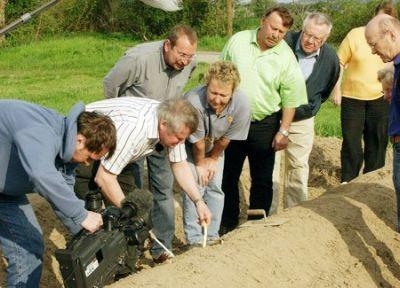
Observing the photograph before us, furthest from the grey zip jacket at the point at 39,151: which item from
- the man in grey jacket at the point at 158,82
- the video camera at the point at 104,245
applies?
the man in grey jacket at the point at 158,82

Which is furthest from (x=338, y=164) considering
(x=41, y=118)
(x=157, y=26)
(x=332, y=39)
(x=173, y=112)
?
(x=157, y=26)

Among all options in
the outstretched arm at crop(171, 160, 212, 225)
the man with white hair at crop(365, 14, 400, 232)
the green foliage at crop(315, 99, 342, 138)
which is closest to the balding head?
the man with white hair at crop(365, 14, 400, 232)

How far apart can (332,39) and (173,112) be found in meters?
22.2

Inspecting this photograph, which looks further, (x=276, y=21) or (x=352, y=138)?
(x=352, y=138)

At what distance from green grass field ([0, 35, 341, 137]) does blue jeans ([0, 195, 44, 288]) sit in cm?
706

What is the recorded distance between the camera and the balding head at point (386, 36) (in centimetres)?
479

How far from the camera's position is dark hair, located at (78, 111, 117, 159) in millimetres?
4031

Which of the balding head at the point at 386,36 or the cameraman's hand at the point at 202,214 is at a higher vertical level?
the balding head at the point at 386,36

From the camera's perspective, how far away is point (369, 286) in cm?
530

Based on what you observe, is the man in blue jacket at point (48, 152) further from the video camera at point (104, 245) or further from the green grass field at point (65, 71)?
the green grass field at point (65, 71)

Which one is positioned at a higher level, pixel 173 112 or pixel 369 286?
pixel 173 112

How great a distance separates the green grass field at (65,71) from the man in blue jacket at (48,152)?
23.7ft

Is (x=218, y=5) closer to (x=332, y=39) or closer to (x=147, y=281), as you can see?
(x=332, y=39)

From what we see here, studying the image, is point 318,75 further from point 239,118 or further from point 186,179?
point 186,179
